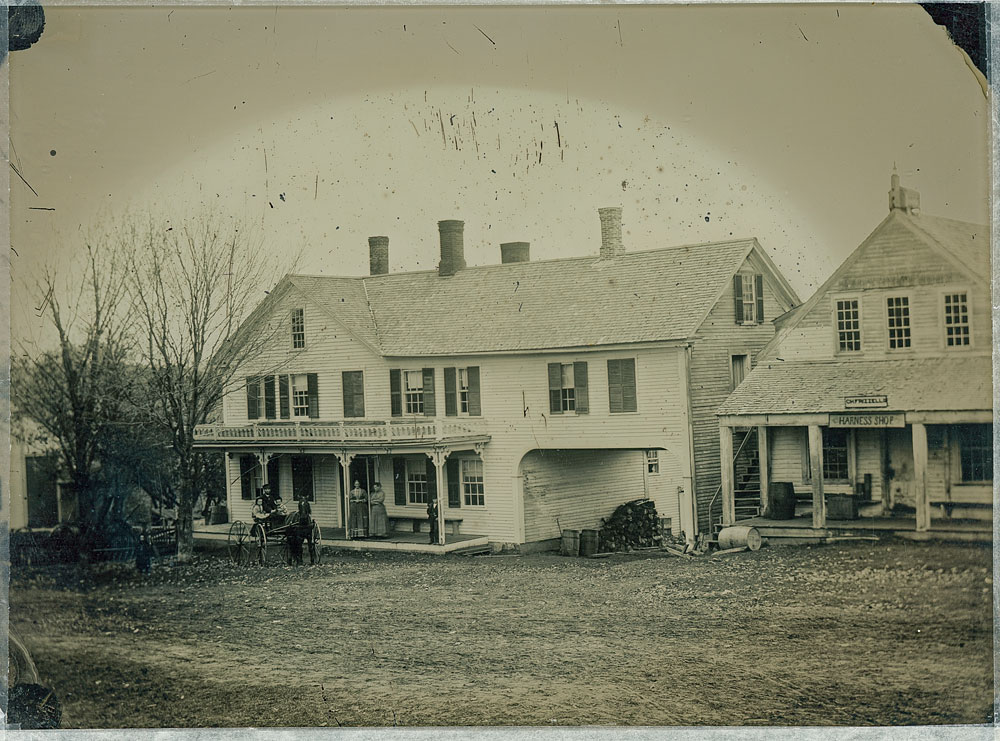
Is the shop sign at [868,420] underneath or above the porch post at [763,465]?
above

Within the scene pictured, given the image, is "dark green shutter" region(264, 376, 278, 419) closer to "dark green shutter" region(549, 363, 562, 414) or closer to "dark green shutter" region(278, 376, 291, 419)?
"dark green shutter" region(278, 376, 291, 419)

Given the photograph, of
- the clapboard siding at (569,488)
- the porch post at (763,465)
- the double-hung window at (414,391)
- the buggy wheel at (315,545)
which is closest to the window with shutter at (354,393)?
the double-hung window at (414,391)

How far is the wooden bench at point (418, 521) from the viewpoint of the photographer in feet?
24.5

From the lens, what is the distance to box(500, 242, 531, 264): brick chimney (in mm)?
7316

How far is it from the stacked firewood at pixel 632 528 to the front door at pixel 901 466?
177 cm

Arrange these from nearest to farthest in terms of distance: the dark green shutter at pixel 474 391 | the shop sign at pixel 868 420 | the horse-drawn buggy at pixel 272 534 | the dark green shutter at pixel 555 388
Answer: the shop sign at pixel 868 420 → the dark green shutter at pixel 555 388 → the dark green shutter at pixel 474 391 → the horse-drawn buggy at pixel 272 534

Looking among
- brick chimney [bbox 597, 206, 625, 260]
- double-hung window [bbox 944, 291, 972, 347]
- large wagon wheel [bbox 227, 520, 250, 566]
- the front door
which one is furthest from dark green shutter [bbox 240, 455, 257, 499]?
double-hung window [bbox 944, 291, 972, 347]

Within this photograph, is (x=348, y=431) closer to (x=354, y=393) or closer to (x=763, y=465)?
(x=354, y=393)

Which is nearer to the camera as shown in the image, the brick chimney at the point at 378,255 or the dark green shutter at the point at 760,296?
the dark green shutter at the point at 760,296

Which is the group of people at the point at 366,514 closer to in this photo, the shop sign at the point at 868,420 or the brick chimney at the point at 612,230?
the brick chimney at the point at 612,230

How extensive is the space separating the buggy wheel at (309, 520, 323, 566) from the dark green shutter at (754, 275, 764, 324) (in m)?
3.90

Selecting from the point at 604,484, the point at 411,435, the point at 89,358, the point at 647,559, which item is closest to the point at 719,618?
the point at 647,559

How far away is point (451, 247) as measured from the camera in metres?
7.43

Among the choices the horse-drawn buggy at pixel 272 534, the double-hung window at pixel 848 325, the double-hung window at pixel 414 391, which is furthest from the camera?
the horse-drawn buggy at pixel 272 534
